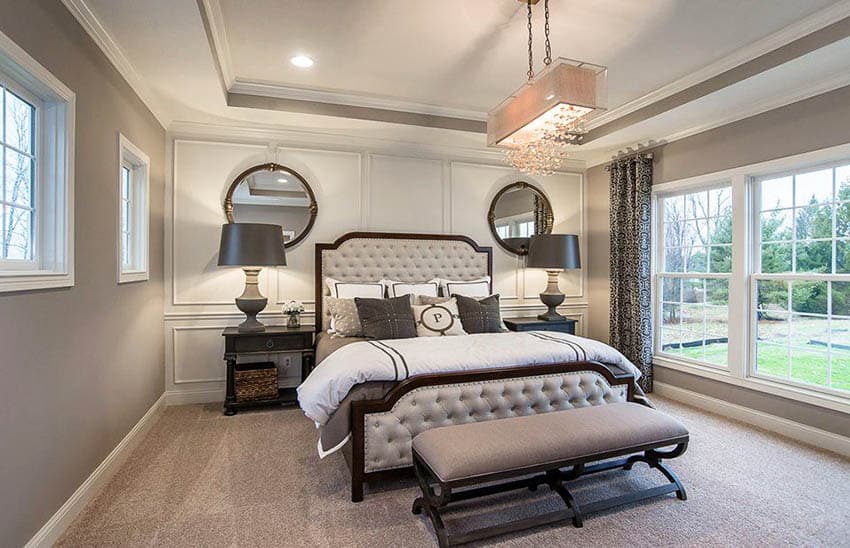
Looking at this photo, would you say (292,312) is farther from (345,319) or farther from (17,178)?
(17,178)

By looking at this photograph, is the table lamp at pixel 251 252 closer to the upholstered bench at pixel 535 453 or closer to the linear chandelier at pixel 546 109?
the linear chandelier at pixel 546 109

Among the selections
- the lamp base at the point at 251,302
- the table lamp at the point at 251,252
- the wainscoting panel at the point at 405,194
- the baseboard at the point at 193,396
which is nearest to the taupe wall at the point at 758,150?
the wainscoting panel at the point at 405,194

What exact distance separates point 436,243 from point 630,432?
2.98 meters

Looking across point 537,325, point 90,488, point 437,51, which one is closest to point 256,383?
point 90,488

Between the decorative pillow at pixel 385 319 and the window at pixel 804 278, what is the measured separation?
2.95m

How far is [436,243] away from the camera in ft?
16.0

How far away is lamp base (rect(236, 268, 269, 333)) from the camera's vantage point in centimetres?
401

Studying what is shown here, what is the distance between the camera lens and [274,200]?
444cm

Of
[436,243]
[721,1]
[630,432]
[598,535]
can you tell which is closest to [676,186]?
[721,1]

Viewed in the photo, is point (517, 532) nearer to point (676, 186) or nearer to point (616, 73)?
point (616, 73)

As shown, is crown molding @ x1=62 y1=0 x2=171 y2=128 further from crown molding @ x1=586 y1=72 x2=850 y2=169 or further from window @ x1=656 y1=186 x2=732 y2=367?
window @ x1=656 y1=186 x2=732 y2=367

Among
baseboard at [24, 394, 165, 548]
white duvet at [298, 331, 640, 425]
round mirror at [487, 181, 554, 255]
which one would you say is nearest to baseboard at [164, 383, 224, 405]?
baseboard at [24, 394, 165, 548]

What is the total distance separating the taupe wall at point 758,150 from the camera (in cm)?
316

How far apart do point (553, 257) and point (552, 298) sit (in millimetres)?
481
